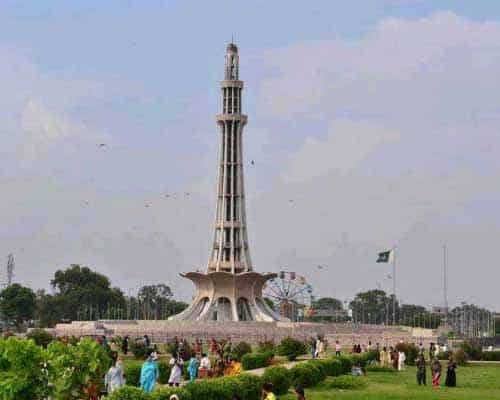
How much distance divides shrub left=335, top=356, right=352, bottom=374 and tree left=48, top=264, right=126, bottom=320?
2367 inches

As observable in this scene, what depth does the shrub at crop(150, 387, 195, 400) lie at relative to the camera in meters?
17.8

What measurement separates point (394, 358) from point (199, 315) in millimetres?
39238

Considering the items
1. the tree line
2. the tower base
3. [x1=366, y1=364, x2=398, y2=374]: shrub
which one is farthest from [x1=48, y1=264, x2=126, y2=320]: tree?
[x1=366, y1=364, x2=398, y2=374]: shrub

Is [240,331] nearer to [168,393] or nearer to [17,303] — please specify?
[17,303]

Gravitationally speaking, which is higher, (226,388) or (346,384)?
(226,388)

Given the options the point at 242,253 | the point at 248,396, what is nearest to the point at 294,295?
the point at 242,253

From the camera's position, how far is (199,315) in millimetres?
76438

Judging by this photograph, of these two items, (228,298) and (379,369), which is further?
(228,298)

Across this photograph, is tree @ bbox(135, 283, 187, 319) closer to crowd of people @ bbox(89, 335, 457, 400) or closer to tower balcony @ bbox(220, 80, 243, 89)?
tower balcony @ bbox(220, 80, 243, 89)

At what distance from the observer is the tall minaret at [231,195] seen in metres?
75.9

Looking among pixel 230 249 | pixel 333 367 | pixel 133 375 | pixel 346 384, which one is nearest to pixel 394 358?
pixel 333 367

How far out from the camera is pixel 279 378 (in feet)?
82.3

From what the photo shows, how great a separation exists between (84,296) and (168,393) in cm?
7619

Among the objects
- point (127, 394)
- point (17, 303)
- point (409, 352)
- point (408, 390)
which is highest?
point (17, 303)
